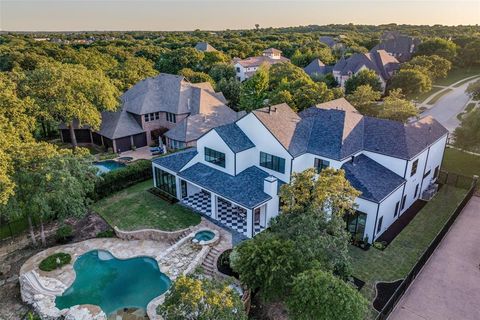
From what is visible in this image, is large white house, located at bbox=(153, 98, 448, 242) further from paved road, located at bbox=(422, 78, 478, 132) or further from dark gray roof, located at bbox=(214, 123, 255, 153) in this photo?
paved road, located at bbox=(422, 78, 478, 132)

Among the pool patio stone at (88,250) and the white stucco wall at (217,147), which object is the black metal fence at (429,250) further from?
the white stucco wall at (217,147)

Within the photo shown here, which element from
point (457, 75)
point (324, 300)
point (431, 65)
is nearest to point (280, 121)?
point (324, 300)

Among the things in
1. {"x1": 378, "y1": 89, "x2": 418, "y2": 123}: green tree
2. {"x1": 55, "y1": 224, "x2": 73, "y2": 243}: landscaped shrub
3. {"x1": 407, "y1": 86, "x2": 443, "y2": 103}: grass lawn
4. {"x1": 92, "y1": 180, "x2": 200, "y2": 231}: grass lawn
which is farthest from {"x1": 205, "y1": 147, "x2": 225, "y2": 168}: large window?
{"x1": 407, "y1": 86, "x2": 443, "y2": 103}: grass lawn

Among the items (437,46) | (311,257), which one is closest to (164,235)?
(311,257)

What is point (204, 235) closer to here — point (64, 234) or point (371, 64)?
point (64, 234)

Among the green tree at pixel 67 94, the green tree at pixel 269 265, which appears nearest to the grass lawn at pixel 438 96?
the green tree at pixel 67 94

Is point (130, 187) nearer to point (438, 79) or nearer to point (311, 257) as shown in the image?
point (311, 257)
